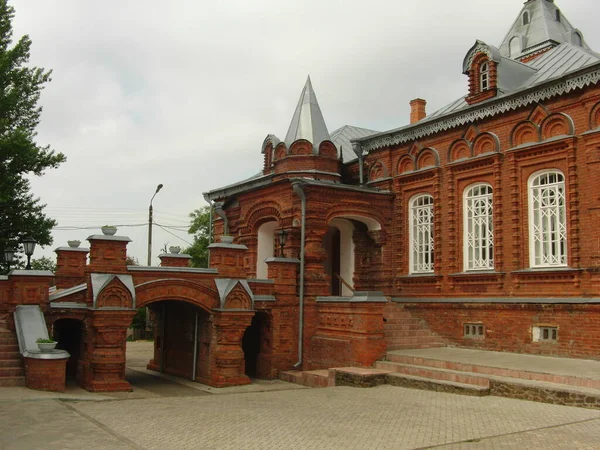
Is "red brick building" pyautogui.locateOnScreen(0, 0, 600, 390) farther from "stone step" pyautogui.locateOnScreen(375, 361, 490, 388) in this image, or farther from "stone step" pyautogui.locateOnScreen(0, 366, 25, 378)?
"stone step" pyautogui.locateOnScreen(375, 361, 490, 388)

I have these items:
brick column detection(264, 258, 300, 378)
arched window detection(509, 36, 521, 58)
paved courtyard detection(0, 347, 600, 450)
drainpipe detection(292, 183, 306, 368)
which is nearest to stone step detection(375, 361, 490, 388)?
paved courtyard detection(0, 347, 600, 450)

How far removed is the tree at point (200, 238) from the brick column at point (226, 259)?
20.7 meters

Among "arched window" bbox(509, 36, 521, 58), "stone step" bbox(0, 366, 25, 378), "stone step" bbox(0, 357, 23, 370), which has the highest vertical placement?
"arched window" bbox(509, 36, 521, 58)

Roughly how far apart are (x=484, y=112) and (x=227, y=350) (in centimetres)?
856

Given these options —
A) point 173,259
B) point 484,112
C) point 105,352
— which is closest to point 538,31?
point 484,112

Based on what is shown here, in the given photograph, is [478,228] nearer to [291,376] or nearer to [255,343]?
[291,376]

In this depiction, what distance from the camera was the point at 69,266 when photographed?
54.5 feet

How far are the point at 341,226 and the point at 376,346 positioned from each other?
5.71m

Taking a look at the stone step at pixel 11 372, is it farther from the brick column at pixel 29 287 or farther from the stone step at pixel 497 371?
the stone step at pixel 497 371

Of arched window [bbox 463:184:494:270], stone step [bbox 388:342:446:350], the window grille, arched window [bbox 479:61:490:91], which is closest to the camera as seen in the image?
the window grille

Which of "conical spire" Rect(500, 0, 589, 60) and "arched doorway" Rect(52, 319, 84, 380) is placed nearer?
"arched doorway" Rect(52, 319, 84, 380)

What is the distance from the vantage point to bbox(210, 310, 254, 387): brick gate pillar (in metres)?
15.1

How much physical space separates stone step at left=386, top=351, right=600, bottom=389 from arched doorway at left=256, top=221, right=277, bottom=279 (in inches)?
264

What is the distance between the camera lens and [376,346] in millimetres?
14648
